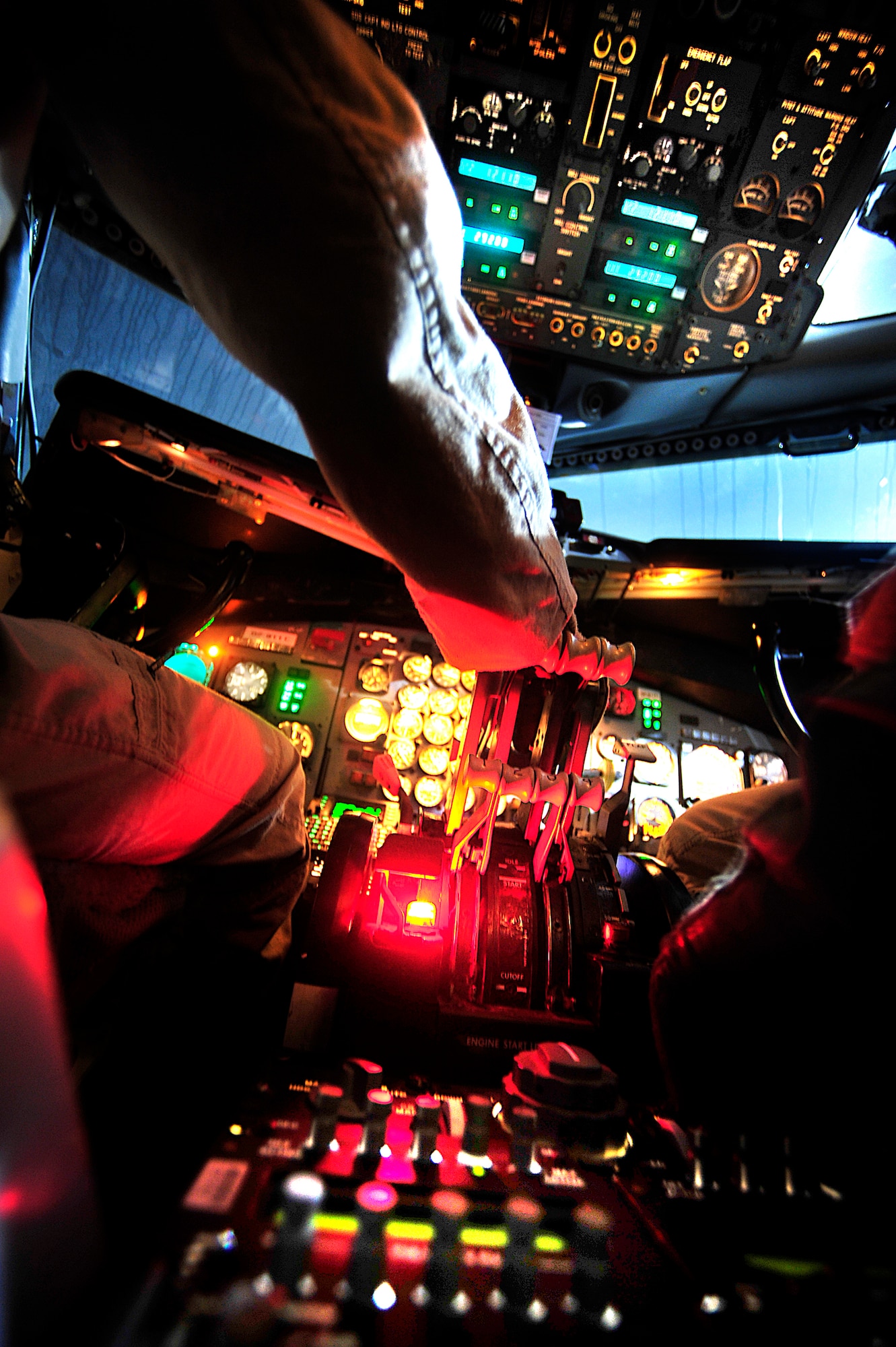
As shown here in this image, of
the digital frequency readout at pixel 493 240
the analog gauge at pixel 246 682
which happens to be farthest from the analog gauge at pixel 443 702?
the digital frequency readout at pixel 493 240

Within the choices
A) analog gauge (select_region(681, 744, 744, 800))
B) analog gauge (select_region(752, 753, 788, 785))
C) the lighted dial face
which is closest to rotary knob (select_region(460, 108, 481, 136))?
the lighted dial face

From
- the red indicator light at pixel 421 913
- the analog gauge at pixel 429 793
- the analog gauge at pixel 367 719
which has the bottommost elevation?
the red indicator light at pixel 421 913

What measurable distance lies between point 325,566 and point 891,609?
3.50 metres

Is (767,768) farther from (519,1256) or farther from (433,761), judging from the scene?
(519,1256)

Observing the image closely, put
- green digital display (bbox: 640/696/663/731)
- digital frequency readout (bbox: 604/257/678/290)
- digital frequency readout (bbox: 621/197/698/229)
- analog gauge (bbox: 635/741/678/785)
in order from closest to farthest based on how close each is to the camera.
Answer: digital frequency readout (bbox: 621/197/698/229) < digital frequency readout (bbox: 604/257/678/290) < analog gauge (bbox: 635/741/678/785) < green digital display (bbox: 640/696/663/731)

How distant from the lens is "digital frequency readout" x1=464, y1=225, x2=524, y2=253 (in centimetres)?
278

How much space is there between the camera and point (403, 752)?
3.70 meters

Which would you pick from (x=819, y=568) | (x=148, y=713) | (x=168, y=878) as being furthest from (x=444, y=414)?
(x=819, y=568)

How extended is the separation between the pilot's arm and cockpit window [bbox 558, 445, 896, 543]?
4106 mm

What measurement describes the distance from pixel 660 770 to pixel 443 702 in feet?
5.13

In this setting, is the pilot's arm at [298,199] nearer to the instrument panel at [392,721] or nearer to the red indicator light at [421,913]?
the red indicator light at [421,913]

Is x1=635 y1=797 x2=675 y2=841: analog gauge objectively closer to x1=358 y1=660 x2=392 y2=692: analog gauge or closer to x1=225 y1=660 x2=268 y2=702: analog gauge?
x1=358 y1=660 x2=392 y2=692: analog gauge

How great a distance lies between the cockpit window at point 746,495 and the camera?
167 inches

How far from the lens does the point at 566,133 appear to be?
249 cm
